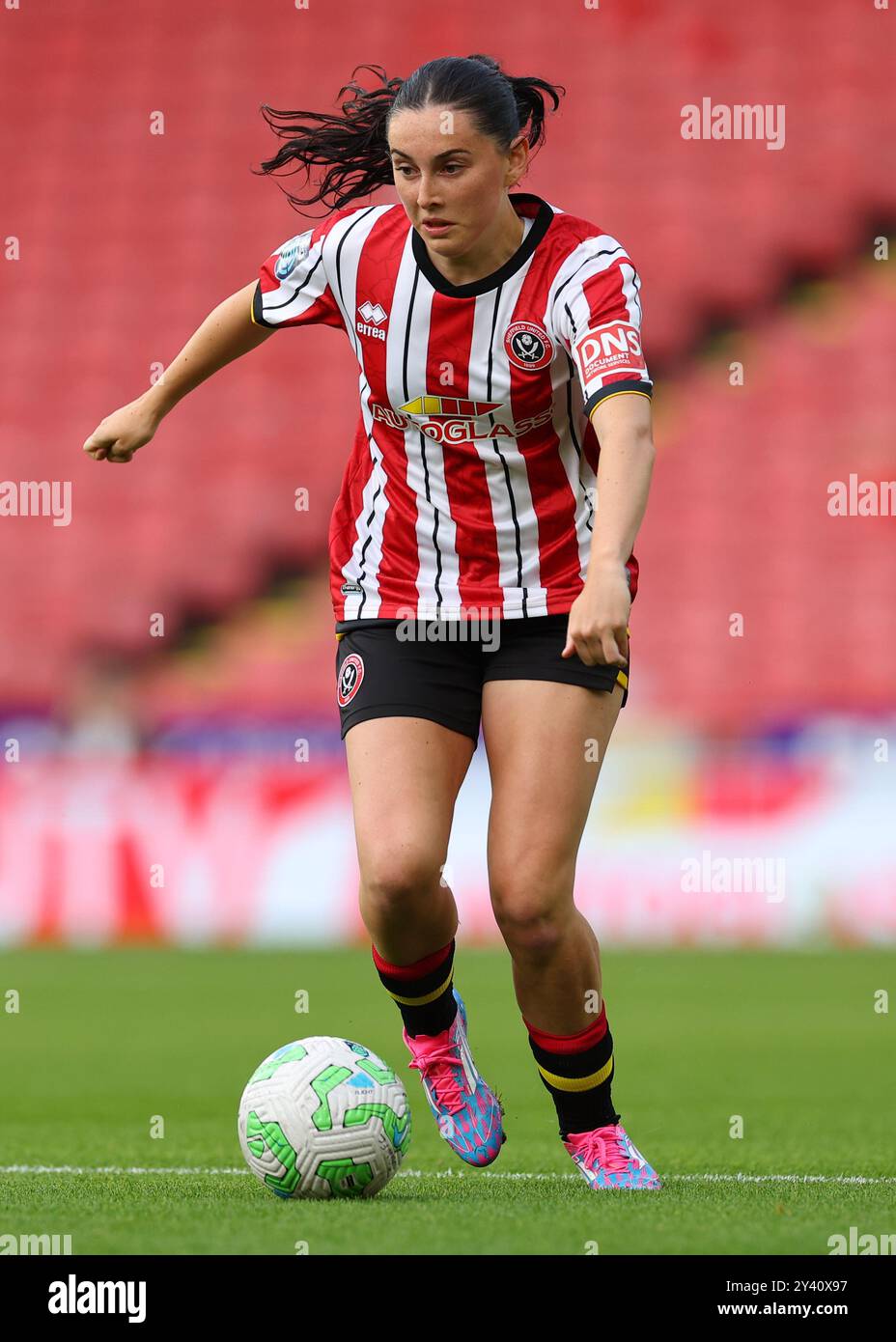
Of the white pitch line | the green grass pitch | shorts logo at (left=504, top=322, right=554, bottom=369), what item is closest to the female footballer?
shorts logo at (left=504, top=322, right=554, bottom=369)

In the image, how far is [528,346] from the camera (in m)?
3.80

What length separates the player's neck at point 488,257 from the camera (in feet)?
12.6

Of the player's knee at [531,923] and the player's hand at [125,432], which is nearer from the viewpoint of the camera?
the player's knee at [531,923]

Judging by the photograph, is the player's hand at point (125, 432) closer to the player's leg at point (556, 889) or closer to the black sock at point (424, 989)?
the player's leg at point (556, 889)

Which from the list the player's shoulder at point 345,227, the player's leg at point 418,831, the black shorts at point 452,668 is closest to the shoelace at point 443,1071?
the player's leg at point 418,831

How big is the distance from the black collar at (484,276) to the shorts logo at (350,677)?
82cm

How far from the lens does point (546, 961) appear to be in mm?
3867

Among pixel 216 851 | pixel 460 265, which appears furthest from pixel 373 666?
pixel 216 851

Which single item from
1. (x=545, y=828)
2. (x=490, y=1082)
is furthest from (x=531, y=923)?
(x=490, y=1082)

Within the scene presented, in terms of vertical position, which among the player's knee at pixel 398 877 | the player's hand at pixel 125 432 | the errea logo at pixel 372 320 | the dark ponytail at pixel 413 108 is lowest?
the player's knee at pixel 398 877

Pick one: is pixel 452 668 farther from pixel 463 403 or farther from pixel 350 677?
pixel 463 403

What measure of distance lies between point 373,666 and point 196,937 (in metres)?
7.10

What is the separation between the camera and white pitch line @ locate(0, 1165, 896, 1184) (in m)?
4.14
